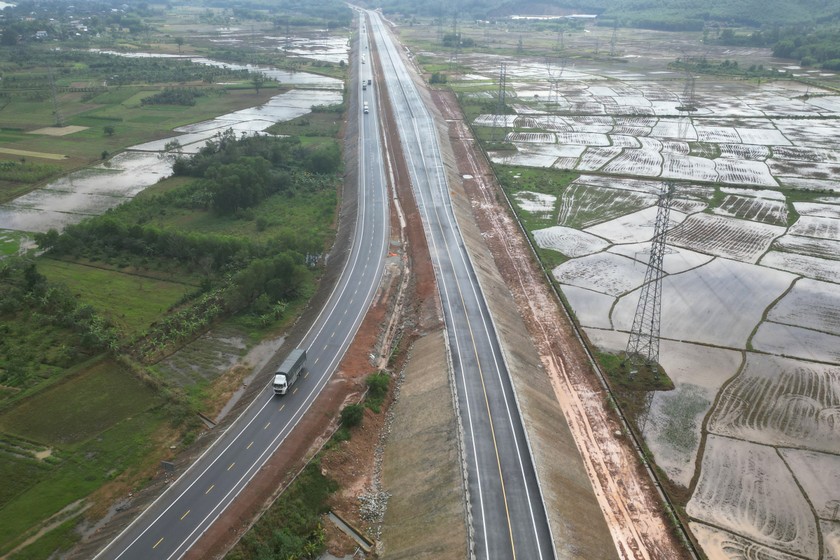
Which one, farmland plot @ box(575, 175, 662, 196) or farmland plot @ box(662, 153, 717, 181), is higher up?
farmland plot @ box(662, 153, 717, 181)

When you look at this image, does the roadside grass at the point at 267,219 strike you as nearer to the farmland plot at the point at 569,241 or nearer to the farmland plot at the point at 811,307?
the farmland plot at the point at 569,241

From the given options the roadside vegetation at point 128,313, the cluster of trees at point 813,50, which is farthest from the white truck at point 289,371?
the cluster of trees at point 813,50

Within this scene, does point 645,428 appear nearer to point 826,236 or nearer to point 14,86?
point 826,236

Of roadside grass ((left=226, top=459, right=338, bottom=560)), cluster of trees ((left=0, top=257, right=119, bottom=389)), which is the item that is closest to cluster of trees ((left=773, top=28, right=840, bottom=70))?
roadside grass ((left=226, top=459, right=338, bottom=560))

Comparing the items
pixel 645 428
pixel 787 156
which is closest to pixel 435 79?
pixel 787 156

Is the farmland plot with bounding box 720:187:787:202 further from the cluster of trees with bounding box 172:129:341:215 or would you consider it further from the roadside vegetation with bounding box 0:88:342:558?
the cluster of trees with bounding box 172:129:341:215

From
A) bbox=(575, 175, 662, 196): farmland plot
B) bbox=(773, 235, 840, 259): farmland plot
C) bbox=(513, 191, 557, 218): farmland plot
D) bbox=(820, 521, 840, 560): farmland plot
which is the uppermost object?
bbox=(575, 175, 662, 196): farmland plot
